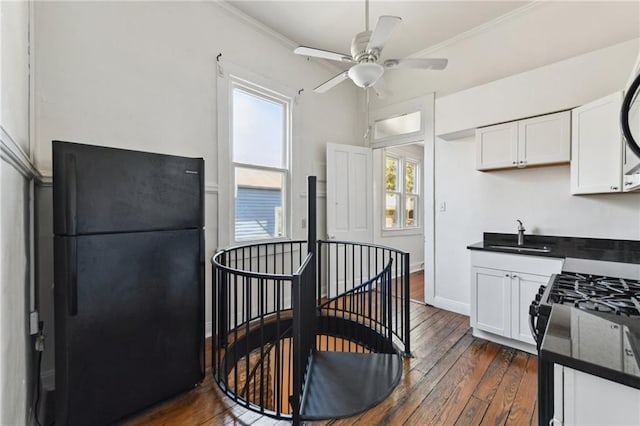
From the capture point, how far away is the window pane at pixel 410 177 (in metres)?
5.86

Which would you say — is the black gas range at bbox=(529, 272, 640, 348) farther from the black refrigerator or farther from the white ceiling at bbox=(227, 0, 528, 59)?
the white ceiling at bbox=(227, 0, 528, 59)

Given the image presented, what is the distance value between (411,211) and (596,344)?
17.7 ft

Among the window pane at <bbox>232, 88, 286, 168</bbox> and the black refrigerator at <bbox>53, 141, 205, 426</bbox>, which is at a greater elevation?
the window pane at <bbox>232, 88, 286, 168</bbox>

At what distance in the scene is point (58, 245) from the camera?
4.82ft

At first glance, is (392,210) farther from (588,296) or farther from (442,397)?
(588,296)

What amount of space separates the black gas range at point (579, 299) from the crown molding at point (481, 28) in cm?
265

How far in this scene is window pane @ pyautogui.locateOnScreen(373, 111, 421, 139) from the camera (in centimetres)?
382

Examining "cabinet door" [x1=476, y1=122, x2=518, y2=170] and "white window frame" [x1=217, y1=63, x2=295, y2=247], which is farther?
"white window frame" [x1=217, y1=63, x2=295, y2=247]

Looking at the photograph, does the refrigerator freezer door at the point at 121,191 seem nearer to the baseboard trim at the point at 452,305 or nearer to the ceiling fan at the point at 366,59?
the ceiling fan at the point at 366,59

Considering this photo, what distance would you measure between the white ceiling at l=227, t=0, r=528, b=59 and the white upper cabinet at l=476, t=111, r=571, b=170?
1.20 meters

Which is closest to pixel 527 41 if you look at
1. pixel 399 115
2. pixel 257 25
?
pixel 399 115

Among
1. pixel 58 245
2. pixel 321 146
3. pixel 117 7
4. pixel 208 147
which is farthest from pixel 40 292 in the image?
pixel 321 146

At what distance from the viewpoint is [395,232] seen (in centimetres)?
536

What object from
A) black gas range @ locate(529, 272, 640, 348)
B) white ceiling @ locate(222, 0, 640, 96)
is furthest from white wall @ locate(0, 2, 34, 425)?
white ceiling @ locate(222, 0, 640, 96)
